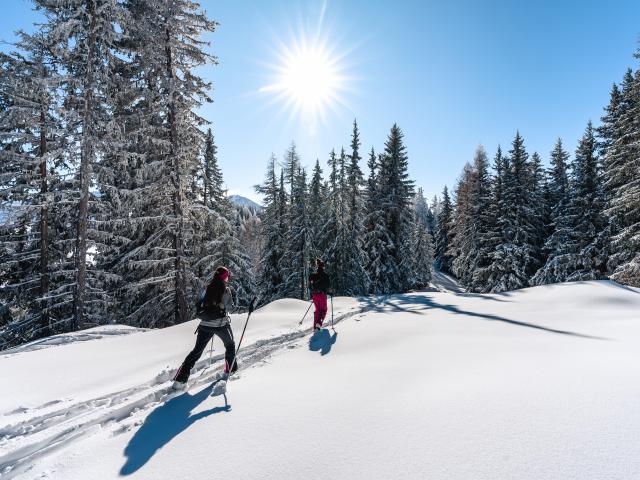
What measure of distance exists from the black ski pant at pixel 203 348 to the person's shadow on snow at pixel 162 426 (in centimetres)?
36

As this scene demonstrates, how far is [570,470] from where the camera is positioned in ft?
8.47

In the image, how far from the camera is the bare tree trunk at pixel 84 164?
43.7 feet

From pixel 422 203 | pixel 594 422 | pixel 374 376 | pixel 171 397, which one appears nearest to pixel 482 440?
pixel 594 422

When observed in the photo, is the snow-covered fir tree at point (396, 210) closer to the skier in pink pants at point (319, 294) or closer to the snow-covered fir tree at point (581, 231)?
the snow-covered fir tree at point (581, 231)

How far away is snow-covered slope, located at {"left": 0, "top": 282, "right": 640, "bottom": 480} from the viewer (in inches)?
117

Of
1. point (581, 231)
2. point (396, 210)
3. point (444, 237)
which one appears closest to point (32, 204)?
point (396, 210)

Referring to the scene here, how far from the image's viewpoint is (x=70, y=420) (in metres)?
4.56

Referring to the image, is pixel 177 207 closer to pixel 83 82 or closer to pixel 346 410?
pixel 83 82

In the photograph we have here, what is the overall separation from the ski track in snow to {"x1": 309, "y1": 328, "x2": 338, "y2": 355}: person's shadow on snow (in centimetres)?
190

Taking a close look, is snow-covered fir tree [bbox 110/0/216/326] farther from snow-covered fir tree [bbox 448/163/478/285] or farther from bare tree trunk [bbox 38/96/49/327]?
snow-covered fir tree [bbox 448/163/478/285]

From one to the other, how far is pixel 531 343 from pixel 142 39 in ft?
61.3

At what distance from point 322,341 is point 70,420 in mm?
5280

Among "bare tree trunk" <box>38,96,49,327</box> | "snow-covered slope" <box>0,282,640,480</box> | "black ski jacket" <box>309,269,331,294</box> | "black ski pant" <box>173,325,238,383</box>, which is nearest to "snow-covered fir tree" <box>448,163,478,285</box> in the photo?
"black ski jacket" <box>309,269,331,294</box>

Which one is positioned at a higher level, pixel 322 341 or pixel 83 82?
pixel 83 82
